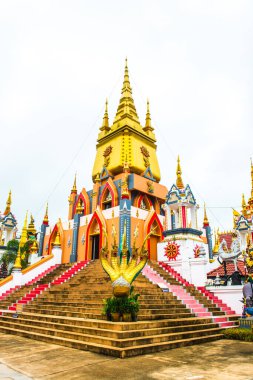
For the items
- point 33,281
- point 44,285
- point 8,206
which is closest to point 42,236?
point 8,206

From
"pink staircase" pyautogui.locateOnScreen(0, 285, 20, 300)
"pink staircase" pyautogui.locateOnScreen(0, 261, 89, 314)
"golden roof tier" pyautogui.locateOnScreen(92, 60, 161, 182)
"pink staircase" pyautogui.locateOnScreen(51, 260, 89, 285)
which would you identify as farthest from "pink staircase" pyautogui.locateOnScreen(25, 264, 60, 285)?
"golden roof tier" pyautogui.locateOnScreen(92, 60, 161, 182)

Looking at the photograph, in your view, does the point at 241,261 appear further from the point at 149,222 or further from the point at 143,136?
the point at 143,136

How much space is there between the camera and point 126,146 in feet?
79.1

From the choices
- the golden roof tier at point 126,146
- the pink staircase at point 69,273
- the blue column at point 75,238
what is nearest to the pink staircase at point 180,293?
the pink staircase at point 69,273

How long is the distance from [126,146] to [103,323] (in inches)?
719

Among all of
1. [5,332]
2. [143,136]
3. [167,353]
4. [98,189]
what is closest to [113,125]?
[143,136]

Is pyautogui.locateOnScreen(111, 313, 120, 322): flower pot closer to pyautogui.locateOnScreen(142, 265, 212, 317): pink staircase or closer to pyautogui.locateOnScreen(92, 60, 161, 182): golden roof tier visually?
pyautogui.locateOnScreen(142, 265, 212, 317): pink staircase

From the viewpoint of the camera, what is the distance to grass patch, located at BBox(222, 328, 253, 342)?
802cm

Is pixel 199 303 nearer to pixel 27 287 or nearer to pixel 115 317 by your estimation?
pixel 115 317

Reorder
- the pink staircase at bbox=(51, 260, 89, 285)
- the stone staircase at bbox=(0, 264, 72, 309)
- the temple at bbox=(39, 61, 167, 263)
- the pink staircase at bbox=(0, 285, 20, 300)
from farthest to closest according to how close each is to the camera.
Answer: the temple at bbox=(39, 61, 167, 263) < the pink staircase at bbox=(51, 260, 89, 285) < the pink staircase at bbox=(0, 285, 20, 300) < the stone staircase at bbox=(0, 264, 72, 309)

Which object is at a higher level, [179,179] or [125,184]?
[179,179]

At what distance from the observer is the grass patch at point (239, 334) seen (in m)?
8.02

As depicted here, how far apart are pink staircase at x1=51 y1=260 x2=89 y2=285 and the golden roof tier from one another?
8884 millimetres

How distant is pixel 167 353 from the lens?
6.31 m
